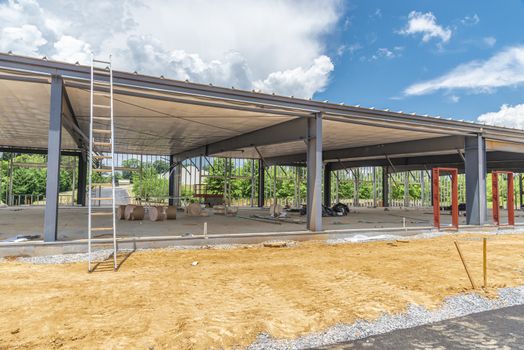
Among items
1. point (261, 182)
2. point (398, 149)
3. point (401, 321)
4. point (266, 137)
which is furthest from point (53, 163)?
point (261, 182)

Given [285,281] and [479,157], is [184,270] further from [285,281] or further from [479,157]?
[479,157]

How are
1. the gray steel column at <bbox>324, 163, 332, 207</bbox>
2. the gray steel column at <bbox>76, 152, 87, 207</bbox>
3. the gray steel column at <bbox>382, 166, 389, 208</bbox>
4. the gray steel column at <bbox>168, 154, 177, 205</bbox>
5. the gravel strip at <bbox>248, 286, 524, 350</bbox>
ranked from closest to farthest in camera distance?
1. the gravel strip at <bbox>248, 286, 524, 350</bbox>
2. the gray steel column at <bbox>76, 152, 87, 207</bbox>
3. the gray steel column at <bbox>168, 154, 177, 205</bbox>
4. the gray steel column at <bbox>324, 163, 332, 207</bbox>
5. the gray steel column at <bbox>382, 166, 389, 208</bbox>

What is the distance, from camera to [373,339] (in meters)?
4.30

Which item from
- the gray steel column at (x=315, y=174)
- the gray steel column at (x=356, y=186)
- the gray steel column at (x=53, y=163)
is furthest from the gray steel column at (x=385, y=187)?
the gray steel column at (x=53, y=163)

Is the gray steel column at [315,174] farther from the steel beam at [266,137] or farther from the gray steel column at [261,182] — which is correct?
the gray steel column at [261,182]

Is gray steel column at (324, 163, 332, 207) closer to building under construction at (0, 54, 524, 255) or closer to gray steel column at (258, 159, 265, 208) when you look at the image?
building under construction at (0, 54, 524, 255)

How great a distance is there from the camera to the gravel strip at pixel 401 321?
4.12 m

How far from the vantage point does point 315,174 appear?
11.4 meters

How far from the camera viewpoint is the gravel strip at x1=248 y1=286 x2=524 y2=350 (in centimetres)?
412

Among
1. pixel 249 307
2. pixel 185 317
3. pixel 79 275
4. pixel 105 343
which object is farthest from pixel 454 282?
Answer: pixel 79 275

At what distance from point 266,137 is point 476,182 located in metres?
9.12

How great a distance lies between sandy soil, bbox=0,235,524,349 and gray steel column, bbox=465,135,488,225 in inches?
264

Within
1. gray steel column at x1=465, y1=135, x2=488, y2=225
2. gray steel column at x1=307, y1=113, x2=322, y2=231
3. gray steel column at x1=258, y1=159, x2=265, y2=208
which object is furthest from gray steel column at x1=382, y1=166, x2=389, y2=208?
gray steel column at x1=307, y1=113, x2=322, y2=231

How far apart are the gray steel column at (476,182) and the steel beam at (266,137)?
8.37 metres
